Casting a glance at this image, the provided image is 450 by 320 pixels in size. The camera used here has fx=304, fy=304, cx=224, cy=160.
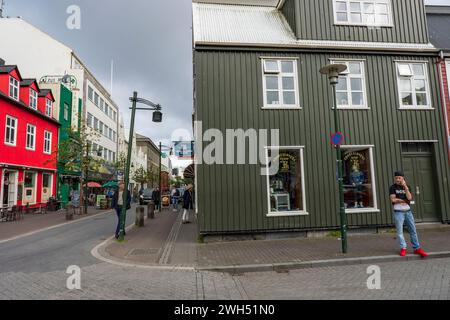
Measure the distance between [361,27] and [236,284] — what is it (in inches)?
412

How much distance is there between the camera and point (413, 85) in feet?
36.8

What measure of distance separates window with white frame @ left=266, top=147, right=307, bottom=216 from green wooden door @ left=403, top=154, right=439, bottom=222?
3.97 m

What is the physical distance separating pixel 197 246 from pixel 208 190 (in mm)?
1738

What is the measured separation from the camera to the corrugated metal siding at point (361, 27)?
1114 cm

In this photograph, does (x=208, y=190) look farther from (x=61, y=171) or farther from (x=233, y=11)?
(x=61, y=171)

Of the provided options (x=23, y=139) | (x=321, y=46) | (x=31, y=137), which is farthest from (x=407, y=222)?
(x=31, y=137)

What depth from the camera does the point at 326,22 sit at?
1125 centimetres

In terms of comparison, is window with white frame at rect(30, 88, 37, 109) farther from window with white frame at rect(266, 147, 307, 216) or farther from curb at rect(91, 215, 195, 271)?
window with white frame at rect(266, 147, 307, 216)

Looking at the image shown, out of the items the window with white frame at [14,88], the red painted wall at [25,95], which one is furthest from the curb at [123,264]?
the red painted wall at [25,95]

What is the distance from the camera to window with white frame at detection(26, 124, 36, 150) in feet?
70.6

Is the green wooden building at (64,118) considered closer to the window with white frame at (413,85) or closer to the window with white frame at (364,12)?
the window with white frame at (364,12)

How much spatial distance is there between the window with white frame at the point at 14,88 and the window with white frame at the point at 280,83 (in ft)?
60.4

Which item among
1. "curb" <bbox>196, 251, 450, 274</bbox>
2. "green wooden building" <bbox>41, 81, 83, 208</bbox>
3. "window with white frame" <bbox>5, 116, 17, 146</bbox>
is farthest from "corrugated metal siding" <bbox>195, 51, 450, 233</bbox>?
"green wooden building" <bbox>41, 81, 83, 208</bbox>
